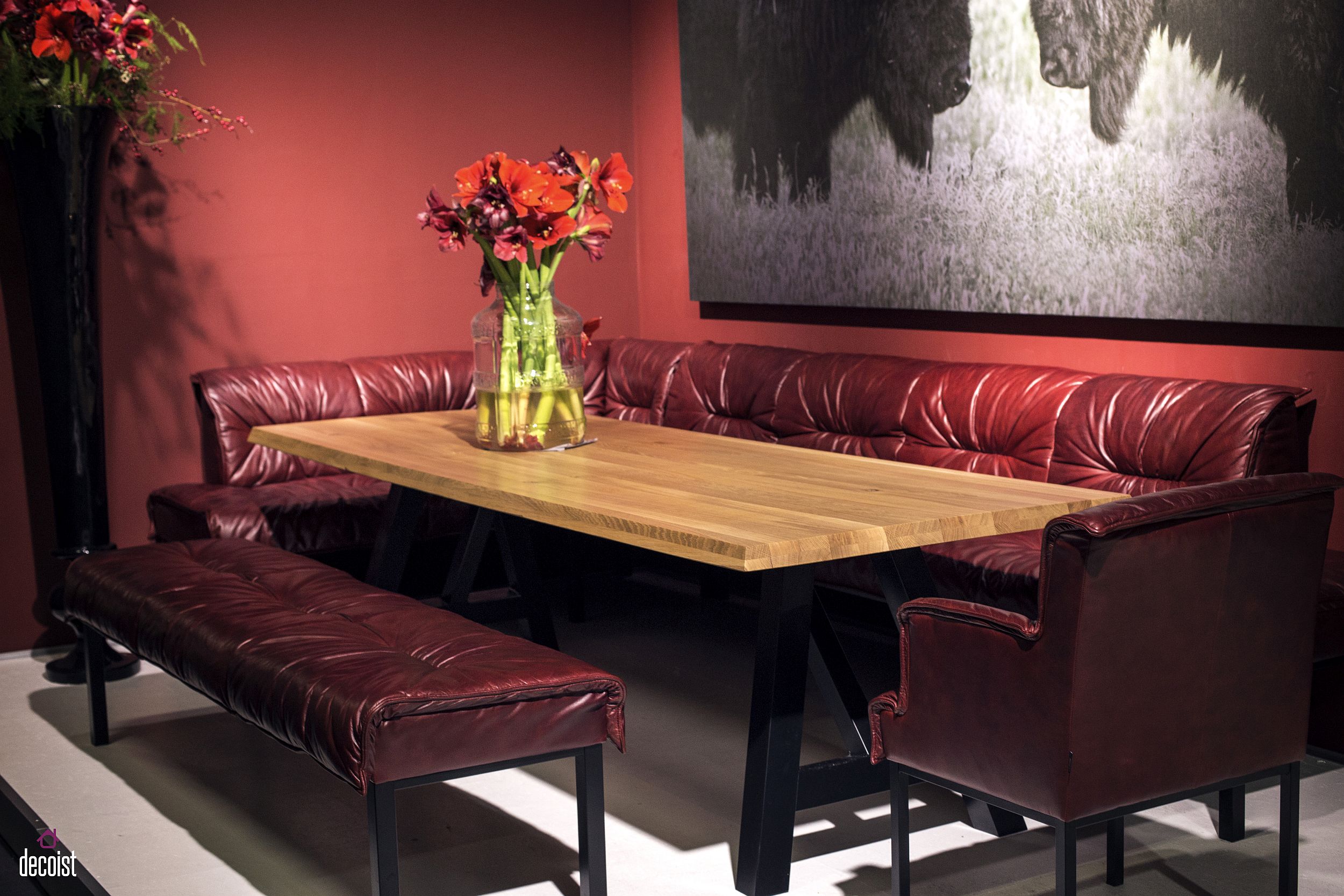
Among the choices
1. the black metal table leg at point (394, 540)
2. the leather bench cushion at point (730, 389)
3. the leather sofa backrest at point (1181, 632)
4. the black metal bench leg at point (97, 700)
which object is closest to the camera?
the leather sofa backrest at point (1181, 632)

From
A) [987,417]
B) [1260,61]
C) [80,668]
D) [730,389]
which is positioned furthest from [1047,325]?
[80,668]

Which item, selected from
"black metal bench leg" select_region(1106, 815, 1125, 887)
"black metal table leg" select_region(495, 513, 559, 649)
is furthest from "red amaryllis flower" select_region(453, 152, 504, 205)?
"black metal bench leg" select_region(1106, 815, 1125, 887)

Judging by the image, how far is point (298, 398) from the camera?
5121 mm

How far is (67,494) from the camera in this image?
14.6 feet

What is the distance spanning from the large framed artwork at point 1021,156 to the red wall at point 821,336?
127 mm

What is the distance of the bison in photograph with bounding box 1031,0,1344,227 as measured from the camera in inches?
135

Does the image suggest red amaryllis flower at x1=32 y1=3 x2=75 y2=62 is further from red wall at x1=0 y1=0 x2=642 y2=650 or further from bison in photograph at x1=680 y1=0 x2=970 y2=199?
bison in photograph at x1=680 y1=0 x2=970 y2=199

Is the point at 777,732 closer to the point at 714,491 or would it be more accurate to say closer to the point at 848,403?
the point at 714,491

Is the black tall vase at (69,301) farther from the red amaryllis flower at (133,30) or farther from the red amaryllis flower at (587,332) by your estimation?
the red amaryllis flower at (587,332)

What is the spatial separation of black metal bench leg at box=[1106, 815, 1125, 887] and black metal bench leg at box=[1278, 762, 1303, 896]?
0.32 meters

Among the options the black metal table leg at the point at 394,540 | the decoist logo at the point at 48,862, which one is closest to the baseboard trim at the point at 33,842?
the decoist logo at the point at 48,862

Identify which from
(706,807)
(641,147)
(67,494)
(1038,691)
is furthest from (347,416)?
(1038,691)

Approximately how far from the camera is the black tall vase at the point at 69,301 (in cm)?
429

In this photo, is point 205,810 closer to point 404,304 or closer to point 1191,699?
point 1191,699
